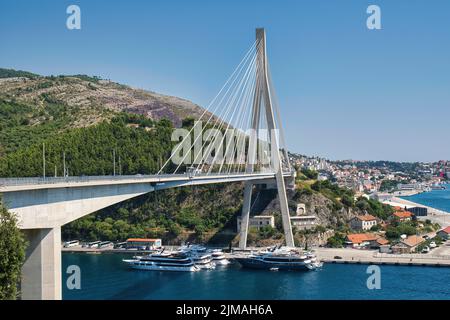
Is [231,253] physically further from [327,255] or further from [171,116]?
[171,116]

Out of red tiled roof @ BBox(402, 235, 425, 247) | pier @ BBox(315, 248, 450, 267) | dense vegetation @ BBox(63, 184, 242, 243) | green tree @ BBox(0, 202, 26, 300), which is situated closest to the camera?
green tree @ BBox(0, 202, 26, 300)

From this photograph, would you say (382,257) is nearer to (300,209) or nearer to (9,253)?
(300,209)

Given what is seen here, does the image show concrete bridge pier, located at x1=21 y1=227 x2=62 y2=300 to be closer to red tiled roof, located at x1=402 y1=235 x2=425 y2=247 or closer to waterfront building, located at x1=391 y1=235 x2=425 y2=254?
waterfront building, located at x1=391 y1=235 x2=425 y2=254

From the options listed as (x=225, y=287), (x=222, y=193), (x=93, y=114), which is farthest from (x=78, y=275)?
(x=93, y=114)

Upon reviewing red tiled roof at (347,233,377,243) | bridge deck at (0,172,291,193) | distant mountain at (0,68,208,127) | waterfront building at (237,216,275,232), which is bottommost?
red tiled roof at (347,233,377,243)

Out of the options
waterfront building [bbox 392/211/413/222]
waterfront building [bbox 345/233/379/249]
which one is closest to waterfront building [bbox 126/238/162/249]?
waterfront building [bbox 345/233/379/249]

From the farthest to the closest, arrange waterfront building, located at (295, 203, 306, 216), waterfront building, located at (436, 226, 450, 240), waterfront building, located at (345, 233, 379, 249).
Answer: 1. waterfront building, located at (436, 226, 450, 240)
2. waterfront building, located at (295, 203, 306, 216)
3. waterfront building, located at (345, 233, 379, 249)

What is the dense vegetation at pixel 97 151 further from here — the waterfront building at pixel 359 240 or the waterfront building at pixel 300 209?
the waterfront building at pixel 359 240

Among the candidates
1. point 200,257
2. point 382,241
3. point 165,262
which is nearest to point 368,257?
point 382,241

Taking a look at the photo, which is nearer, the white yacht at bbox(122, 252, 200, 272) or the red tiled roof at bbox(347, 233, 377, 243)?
the white yacht at bbox(122, 252, 200, 272)
